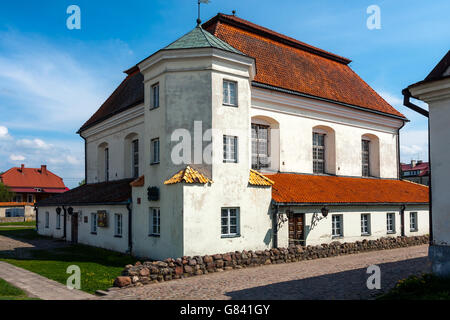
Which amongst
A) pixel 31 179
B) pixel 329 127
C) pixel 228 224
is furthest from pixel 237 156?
A: pixel 31 179

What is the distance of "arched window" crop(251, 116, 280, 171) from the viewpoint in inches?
767

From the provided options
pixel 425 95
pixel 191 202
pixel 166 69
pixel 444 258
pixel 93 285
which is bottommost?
pixel 93 285

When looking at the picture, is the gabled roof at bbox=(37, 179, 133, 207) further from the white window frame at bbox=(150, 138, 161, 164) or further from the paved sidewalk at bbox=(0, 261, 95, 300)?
the paved sidewalk at bbox=(0, 261, 95, 300)

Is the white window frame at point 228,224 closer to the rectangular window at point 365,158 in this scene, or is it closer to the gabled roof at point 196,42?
the gabled roof at point 196,42

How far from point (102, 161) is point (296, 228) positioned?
15045 millimetres

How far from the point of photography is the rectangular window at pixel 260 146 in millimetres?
19438

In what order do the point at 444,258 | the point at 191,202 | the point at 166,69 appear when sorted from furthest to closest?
the point at 166,69 → the point at 191,202 → the point at 444,258

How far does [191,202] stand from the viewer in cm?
1427

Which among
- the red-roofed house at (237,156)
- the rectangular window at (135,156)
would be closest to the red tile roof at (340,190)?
the red-roofed house at (237,156)

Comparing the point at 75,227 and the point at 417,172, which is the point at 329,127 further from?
the point at 417,172

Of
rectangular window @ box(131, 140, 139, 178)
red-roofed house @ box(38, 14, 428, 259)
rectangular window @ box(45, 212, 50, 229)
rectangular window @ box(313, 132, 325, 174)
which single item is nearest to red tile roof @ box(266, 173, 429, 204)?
red-roofed house @ box(38, 14, 428, 259)

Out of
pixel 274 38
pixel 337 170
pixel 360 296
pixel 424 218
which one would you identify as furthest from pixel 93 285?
pixel 424 218
